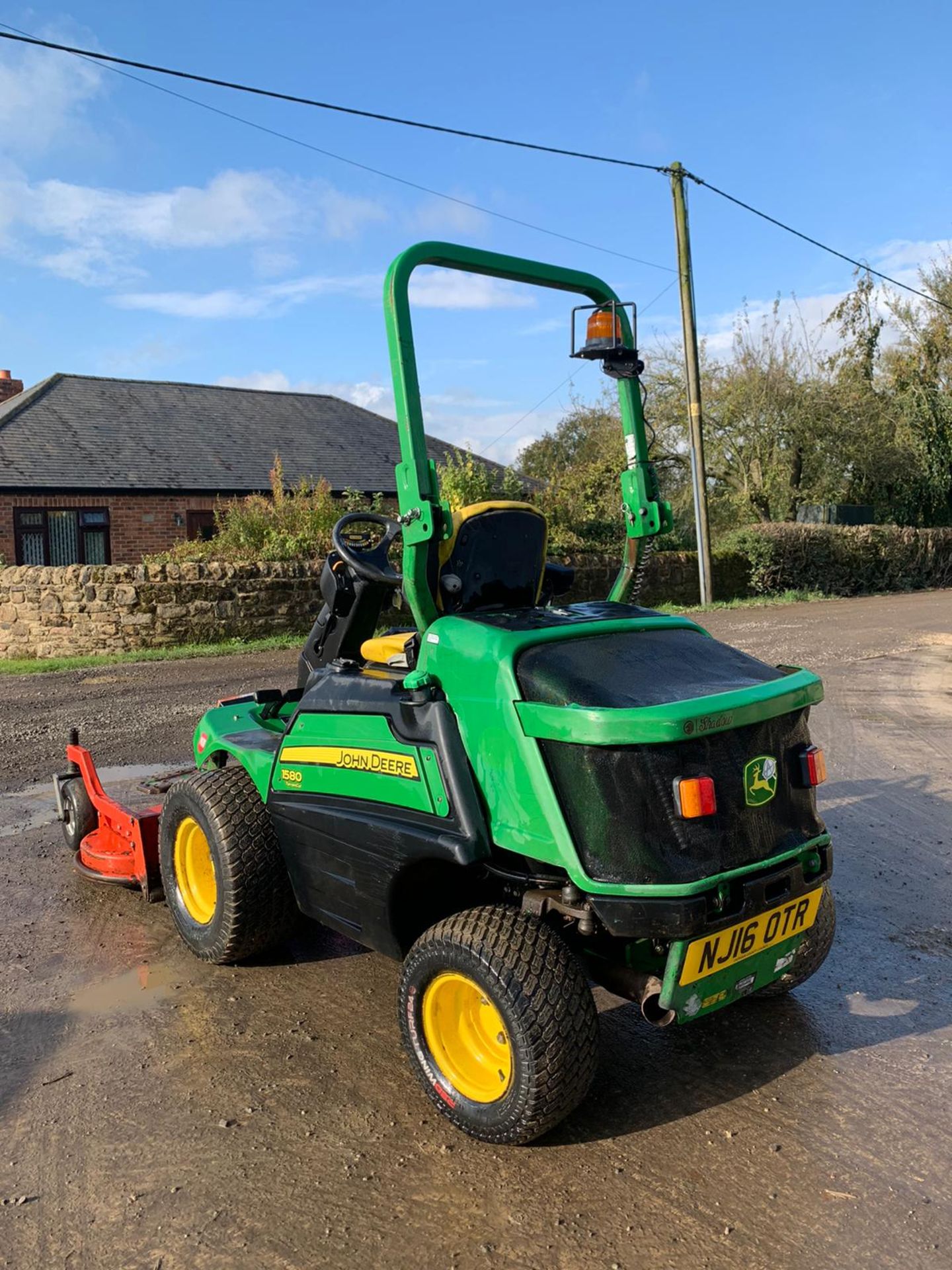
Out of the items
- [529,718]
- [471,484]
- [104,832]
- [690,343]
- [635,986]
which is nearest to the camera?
[529,718]

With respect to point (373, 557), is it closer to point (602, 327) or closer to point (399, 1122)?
point (602, 327)

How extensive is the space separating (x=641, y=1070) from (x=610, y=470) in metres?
20.7

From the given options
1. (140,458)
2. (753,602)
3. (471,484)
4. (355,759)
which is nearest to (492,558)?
(355,759)

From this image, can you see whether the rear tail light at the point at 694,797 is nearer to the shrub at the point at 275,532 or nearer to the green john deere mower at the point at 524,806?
the green john deere mower at the point at 524,806

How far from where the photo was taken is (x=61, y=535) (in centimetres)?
2247

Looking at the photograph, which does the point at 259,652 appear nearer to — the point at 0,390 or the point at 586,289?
the point at 586,289

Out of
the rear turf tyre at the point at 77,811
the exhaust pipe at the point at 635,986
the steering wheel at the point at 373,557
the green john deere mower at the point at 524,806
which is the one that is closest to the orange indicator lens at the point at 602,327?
the green john deere mower at the point at 524,806

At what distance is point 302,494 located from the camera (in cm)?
1762

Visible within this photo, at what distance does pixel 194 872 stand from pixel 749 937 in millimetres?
2327

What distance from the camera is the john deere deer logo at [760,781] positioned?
3.01 metres

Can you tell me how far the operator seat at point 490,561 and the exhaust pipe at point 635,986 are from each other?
46.7 inches

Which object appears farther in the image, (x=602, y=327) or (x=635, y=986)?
(x=602, y=327)

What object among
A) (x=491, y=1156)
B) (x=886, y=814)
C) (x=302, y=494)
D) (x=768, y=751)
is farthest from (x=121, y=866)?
(x=302, y=494)

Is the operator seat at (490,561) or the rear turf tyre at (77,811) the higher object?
the operator seat at (490,561)
